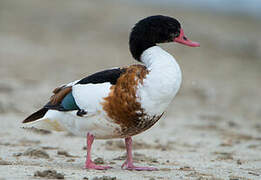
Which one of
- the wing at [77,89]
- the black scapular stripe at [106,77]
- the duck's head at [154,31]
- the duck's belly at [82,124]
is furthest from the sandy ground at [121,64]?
the duck's head at [154,31]

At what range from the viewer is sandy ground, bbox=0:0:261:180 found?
284 inches

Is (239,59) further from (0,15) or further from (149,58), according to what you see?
(149,58)

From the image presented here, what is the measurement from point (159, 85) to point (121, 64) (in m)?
11.3

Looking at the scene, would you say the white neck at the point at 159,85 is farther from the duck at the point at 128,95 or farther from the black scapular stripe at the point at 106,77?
the black scapular stripe at the point at 106,77

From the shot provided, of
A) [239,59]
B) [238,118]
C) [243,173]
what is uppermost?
[239,59]

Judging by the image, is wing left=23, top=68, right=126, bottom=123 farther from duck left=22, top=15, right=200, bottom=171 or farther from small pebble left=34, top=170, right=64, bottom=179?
small pebble left=34, top=170, right=64, bottom=179

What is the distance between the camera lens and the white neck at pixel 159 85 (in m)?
6.08

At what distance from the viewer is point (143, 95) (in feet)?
19.9

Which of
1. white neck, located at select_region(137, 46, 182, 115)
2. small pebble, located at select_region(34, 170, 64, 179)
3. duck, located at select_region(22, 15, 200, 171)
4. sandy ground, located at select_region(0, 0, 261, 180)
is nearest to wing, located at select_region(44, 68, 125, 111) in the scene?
duck, located at select_region(22, 15, 200, 171)

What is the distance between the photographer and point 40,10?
24875 mm

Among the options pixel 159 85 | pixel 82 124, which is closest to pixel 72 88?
pixel 82 124

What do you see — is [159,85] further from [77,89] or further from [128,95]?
[77,89]

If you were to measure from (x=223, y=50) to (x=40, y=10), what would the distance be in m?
8.62

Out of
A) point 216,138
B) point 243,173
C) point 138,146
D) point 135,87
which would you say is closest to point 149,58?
point 135,87
